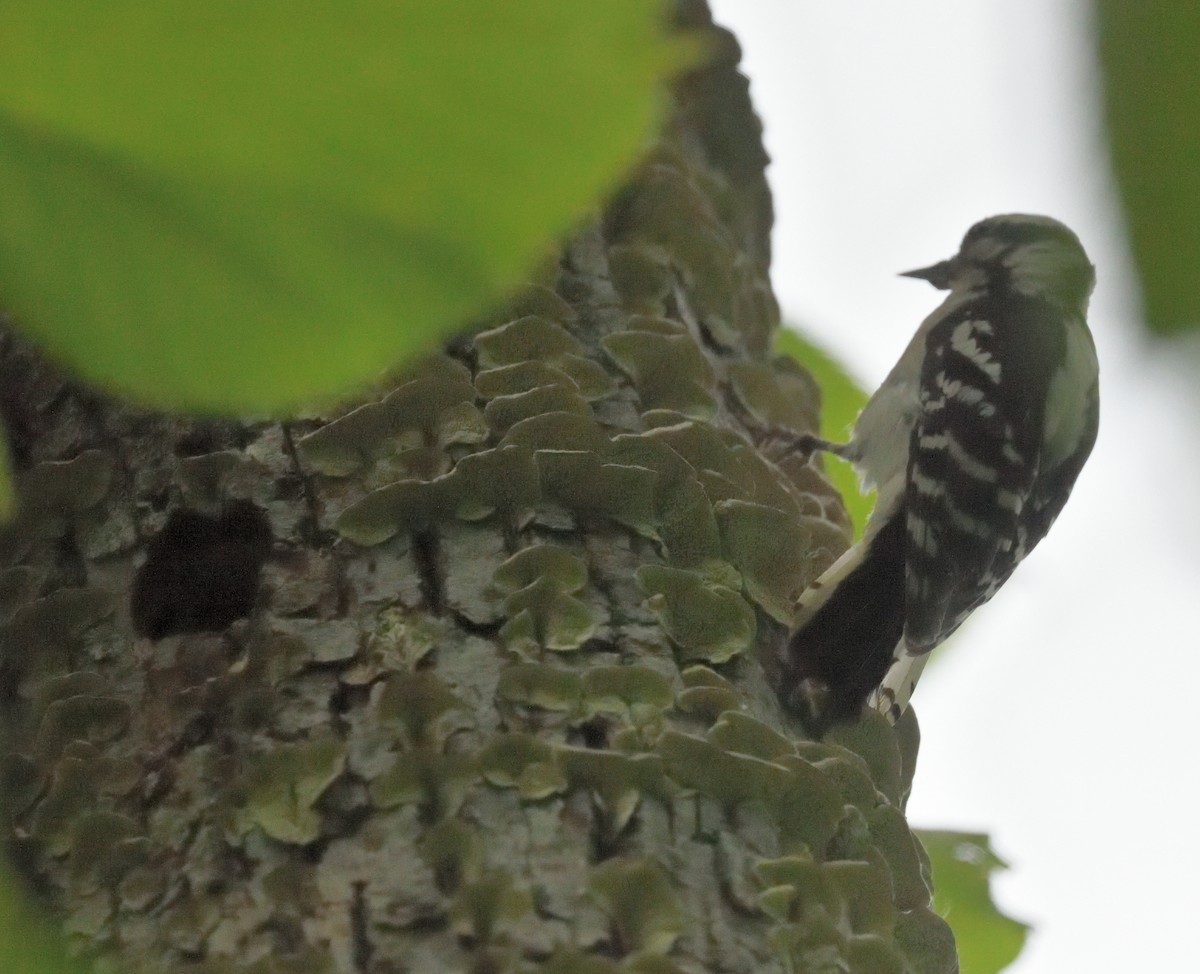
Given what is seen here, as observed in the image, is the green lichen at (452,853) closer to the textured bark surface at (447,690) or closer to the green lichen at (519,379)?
the textured bark surface at (447,690)

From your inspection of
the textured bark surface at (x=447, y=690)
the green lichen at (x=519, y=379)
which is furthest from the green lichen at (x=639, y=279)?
the green lichen at (x=519, y=379)

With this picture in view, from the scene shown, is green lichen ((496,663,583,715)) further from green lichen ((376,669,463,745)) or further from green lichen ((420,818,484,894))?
green lichen ((420,818,484,894))

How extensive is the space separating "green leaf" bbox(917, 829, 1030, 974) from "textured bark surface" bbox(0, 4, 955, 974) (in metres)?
0.40

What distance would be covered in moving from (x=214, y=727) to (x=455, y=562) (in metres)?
0.36

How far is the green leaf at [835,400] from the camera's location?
3162mm

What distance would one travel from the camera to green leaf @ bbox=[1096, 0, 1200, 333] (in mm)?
439

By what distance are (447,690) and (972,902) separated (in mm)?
1346

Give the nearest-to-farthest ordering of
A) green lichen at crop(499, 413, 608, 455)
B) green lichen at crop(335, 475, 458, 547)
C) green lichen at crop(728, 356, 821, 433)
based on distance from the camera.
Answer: green lichen at crop(335, 475, 458, 547) → green lichen at crop(499, 413, 608, 455) → green lichen at crop(728, 356, 821, 433)

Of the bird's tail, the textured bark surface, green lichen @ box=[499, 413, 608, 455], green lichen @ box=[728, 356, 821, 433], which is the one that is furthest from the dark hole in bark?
green lichen @ box=[728, 356, 821, 433]

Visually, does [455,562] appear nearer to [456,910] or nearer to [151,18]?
[456,910]

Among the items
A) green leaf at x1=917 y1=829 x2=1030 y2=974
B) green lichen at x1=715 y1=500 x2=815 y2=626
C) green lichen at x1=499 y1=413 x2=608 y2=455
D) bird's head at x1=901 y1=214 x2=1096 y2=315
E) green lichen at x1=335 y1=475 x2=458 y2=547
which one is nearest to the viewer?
green lichen at x1=335 y1=475 x2=458 y2=547

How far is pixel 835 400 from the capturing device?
3504mm

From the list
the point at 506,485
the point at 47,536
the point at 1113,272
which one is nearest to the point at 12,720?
the point at 47,536

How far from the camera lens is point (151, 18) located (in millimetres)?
502
